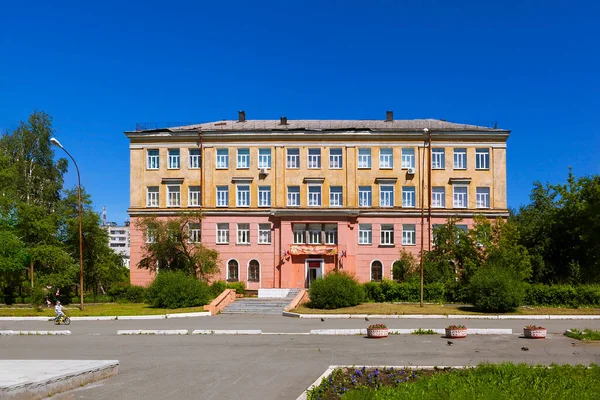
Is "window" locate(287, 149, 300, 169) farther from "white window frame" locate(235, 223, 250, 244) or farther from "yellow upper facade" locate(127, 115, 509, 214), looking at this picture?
"white window frame" locate(235, 223, 250, 244)

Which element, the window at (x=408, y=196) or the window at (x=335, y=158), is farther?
the window at (x=335, y=158)

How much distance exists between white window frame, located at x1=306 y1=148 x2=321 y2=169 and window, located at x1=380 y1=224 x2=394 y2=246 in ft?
23.6

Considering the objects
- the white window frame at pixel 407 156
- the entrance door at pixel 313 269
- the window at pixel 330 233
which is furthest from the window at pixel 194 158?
the white window frame at pixel 407 156

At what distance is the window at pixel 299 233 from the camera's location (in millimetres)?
43188

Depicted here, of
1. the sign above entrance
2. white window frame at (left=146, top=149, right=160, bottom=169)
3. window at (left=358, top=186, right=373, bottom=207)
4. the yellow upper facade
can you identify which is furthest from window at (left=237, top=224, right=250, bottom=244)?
window at (left=358, top=186, right=373, bottom=207)

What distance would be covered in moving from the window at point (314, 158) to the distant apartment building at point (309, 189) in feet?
0.26

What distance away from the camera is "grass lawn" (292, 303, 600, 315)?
29.1 meters

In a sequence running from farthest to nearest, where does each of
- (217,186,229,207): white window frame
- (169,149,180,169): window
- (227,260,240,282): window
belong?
(169,149,180,169): window, (217,186,229,207): white window frame, (227,260,240,282): window

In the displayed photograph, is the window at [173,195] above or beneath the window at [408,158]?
beneath

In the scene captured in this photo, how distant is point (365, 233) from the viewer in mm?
43781

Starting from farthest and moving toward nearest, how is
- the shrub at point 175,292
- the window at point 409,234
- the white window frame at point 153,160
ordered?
1. the white window frame at point 153,160
2. the window at point 409,234
3. the shrub at point 175,292

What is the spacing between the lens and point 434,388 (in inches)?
400

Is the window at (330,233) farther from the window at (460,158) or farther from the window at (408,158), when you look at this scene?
the window at (460,158)

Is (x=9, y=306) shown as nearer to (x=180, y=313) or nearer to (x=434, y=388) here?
(x=180, y=313)
